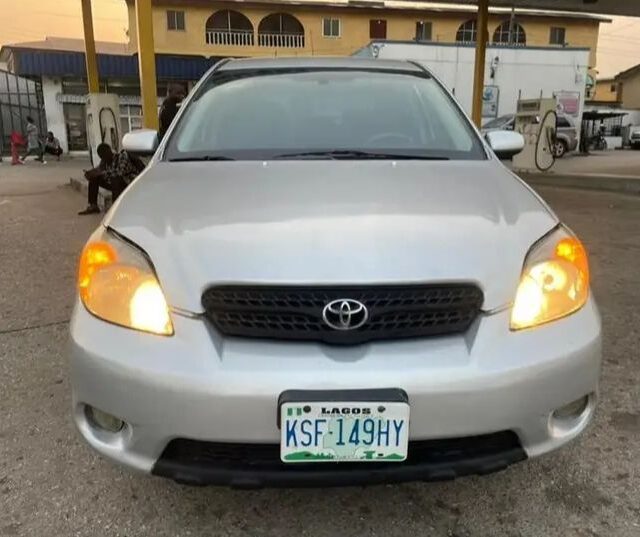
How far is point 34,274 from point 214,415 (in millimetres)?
3957

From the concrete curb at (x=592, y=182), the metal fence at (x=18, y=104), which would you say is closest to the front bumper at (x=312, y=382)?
the concrete curb at (x=592, y=182)

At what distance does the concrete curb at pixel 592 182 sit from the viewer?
966 centimetres

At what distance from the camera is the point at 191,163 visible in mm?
2395

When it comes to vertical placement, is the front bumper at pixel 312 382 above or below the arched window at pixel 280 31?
below

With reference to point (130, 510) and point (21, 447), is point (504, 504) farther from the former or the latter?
point (21, 447)

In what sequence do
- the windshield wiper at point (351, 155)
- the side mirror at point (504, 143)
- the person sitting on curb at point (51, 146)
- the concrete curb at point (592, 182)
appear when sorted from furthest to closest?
the person sitting on curb at point (51, 146)
the concrete curb at point (592, 182)
the side mirror at point (504, 143)
the windshield wiper at point (351, 155)

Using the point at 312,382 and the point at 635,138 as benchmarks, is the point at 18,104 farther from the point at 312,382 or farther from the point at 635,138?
the point at 312,382

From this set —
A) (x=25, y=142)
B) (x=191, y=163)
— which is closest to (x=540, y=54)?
(x=25, y=142)

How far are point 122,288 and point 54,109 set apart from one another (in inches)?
1105

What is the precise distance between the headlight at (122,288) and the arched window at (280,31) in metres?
35.7

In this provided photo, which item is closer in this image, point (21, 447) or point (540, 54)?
point (21, 447)

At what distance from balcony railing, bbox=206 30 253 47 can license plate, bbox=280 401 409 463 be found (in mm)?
35271

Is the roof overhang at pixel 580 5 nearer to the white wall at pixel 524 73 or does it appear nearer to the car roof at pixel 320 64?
the white wall at pixel 524 73

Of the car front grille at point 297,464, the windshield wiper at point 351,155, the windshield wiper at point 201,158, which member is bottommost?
the car front grille at point 297,464
